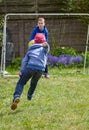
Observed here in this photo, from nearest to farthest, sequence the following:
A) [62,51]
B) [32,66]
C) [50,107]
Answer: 1. [32,66]
2. [50,107]
3. [62,51]

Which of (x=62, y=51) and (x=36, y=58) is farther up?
(x=36, y=58)

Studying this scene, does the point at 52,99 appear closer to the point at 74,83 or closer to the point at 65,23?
the point at 74,83

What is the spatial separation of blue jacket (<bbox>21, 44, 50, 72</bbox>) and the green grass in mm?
803

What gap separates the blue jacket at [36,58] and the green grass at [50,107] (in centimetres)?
80

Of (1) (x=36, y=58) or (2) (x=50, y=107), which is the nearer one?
(1) (x=36, y=58)

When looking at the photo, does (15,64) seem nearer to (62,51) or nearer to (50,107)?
(62,51)

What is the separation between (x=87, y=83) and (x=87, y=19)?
539 cm


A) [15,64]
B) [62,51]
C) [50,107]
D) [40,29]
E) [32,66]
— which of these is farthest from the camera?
[62,51]

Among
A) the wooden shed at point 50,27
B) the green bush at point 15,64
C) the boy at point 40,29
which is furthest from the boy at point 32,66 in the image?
the wooden shed at point 50,27

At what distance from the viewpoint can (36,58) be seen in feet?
26.8

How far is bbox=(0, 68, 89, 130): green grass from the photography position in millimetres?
7344

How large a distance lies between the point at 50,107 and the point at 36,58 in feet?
3.31

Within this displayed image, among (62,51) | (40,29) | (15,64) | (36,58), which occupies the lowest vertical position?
(15,64)

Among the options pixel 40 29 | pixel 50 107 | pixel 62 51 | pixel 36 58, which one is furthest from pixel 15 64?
pixel 36 58
